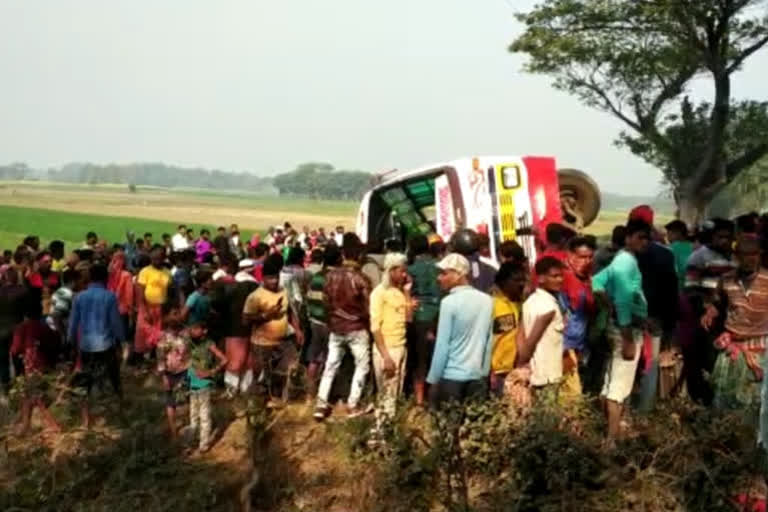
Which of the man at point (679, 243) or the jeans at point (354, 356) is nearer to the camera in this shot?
the jeans at point (354, 356)

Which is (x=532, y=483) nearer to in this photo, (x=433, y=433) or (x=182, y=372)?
(x=433, y=433)

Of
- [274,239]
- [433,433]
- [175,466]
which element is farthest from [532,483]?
[274,239]

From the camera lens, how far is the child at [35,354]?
754 centimetres

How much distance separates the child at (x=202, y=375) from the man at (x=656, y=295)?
3361mm

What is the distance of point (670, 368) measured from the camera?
6.91 m

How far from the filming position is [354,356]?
24.4 feet

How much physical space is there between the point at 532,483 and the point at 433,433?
0.80m

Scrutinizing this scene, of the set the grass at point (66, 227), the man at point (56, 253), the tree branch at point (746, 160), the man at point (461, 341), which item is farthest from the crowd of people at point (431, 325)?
the grass at point (66, 227)

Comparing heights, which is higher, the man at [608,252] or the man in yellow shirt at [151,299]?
the man at [608,252]

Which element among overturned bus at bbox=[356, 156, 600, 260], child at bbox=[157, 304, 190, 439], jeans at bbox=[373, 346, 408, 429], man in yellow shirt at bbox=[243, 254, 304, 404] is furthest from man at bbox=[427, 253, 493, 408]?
overturned bus at bbox=[356, 156, 600, 260]

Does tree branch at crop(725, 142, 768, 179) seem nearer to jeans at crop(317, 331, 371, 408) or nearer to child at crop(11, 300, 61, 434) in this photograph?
jeans at crop(317, 331, 371, 408)

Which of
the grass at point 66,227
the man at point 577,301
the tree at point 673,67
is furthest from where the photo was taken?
the grass at point 66,227

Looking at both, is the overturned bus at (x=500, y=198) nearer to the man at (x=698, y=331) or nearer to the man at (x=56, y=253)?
the man at (x=698, y=331)

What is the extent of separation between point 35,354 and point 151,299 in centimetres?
191
